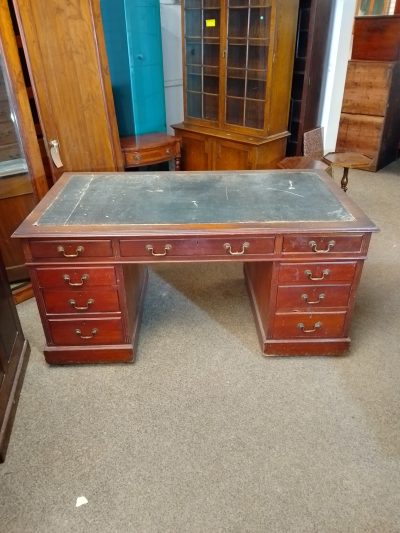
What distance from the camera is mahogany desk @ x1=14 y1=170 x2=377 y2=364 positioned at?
5.33 feet

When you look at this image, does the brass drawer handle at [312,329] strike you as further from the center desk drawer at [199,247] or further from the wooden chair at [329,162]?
the wooden chair at [329,162]

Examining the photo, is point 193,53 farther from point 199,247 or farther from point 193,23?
point 199,247

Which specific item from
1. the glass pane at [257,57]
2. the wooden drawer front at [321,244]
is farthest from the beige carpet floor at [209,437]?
the glass pane at [257,57]

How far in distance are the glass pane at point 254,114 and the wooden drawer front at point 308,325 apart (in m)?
2.00

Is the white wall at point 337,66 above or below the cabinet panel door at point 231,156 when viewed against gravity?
above

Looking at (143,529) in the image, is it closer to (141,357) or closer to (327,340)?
(141,357)

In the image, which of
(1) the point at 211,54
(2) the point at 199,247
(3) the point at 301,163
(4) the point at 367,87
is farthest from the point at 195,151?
(2) the point at 199,247

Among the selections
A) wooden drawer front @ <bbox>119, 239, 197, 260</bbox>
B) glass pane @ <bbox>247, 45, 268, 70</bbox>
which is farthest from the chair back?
wooden drawer front @ <bbox>119, 239, 197, 260</bbox>

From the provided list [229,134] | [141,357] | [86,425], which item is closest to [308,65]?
[229,134]

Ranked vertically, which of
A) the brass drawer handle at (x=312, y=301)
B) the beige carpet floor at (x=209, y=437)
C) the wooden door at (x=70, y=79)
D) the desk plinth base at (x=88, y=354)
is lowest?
the beige carpet floor at (x=209, y=437)

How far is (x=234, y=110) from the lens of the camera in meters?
3.44

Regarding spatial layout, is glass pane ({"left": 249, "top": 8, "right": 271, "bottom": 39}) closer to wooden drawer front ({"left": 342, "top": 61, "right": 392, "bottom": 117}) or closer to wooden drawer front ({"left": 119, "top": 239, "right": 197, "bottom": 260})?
wooden drawer front ({"left": 342, "top": 61, "right": 392, "bottom": 117})

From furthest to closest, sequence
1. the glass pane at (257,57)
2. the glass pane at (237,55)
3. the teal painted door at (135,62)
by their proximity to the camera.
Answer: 1. the glass pane at (237,55)
2. the glass pane at (257,57)
3. the teal painted door at (135,62)

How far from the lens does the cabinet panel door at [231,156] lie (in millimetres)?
3406
